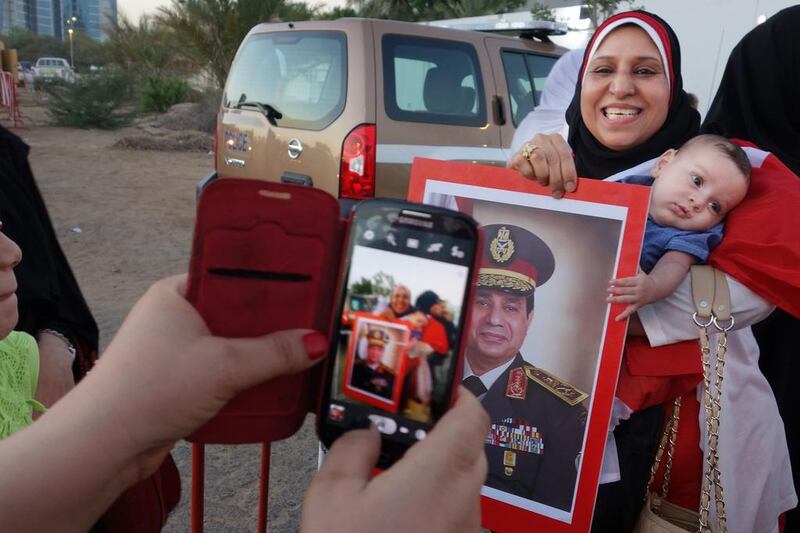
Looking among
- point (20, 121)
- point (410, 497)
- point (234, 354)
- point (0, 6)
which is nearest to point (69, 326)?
point (234, 354)

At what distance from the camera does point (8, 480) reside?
2.49 ft

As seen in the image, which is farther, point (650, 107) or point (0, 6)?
point (0, 6)

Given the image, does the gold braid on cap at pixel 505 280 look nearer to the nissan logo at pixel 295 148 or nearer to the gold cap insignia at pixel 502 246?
the gold cap insignia at pixel 502 246

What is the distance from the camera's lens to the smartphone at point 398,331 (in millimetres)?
813

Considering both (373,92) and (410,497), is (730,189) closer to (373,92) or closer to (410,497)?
(410,497)

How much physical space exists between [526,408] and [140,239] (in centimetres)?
654

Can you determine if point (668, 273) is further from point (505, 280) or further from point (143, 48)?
point (143, 48)

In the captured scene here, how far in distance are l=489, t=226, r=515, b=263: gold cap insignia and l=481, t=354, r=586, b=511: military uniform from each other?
24cm

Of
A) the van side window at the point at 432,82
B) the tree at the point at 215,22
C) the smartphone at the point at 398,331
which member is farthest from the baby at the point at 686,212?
the tree at the point at 215,22

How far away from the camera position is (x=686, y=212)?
1.41m

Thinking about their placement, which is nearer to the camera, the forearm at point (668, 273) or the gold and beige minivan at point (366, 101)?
the forearm at point (668, 273)

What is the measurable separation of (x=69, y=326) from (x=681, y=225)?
6.37 feet

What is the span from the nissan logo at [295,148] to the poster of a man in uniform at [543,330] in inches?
122

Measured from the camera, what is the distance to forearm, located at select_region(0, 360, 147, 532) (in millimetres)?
726
